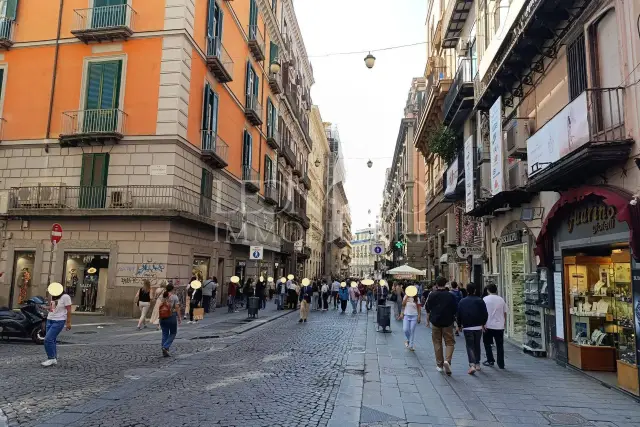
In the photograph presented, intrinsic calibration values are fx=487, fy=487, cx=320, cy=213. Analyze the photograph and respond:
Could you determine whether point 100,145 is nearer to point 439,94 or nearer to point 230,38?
point 230,38

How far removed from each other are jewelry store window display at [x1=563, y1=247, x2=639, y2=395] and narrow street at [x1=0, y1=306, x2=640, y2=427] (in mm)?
559

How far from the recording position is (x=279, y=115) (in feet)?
118

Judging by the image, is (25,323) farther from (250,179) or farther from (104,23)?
(250,179)

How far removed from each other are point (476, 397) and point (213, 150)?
1685 cm

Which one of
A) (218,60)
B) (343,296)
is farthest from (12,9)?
(343,296)

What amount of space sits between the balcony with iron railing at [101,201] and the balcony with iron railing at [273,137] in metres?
13.1

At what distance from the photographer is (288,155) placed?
38156mm

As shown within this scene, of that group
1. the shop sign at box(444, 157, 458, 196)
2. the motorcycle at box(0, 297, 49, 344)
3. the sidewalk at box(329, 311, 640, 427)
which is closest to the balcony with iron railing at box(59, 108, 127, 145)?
the motorcycle at box(0, 297, 49, 344)

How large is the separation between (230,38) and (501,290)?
58.7 feet

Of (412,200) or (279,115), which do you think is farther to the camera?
(412,200)

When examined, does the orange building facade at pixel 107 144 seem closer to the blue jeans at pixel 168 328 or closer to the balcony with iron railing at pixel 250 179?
the balcony with iron railing at pixel 250 179

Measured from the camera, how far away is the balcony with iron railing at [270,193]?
32203 mm

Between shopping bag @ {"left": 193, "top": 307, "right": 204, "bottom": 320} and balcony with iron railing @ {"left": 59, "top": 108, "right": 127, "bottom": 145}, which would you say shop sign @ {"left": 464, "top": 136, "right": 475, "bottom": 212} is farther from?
balcony with iron railing @ {"left": 59, "top": 108, "right": 127, "bottom": 145}

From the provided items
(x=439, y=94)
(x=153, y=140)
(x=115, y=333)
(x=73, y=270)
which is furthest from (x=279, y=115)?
(x=115, y=333)
